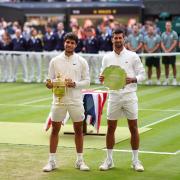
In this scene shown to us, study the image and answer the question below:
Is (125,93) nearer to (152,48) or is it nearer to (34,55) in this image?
(152,48)

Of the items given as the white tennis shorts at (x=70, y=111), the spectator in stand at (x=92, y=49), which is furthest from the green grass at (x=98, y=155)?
the spectator in stand at (x=92, y=49)

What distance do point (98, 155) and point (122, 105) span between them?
5.28 feet

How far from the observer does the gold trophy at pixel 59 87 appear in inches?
391

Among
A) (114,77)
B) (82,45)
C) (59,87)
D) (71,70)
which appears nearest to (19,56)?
(82,45)

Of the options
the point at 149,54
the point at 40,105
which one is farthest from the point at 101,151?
the point at 149,54

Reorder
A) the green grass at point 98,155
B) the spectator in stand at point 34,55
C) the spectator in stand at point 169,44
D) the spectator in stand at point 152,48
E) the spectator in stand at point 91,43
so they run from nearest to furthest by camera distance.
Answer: the green grass at point 98,155 → the spectator in stand at point 169,44 → the spectator in stand at point 152,48 → the spectator in stand at point 91,43 → the spectator in stand at point 34,55

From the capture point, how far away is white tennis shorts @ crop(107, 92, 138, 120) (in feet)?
33.0

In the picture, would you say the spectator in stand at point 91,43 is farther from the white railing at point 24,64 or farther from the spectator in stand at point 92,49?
the white railing at point 24,64

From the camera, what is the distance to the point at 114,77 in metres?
9.97

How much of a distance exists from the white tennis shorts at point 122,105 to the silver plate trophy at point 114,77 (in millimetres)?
169

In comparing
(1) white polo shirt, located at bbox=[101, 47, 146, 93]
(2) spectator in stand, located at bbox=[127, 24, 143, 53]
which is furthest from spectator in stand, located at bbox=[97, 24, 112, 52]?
(1) white polo shirt, located at bbox=[101, 47, 146, 93]

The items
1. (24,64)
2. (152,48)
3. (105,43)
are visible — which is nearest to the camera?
(152,48)

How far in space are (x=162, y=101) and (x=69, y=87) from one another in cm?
918

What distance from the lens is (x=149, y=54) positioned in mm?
22625
